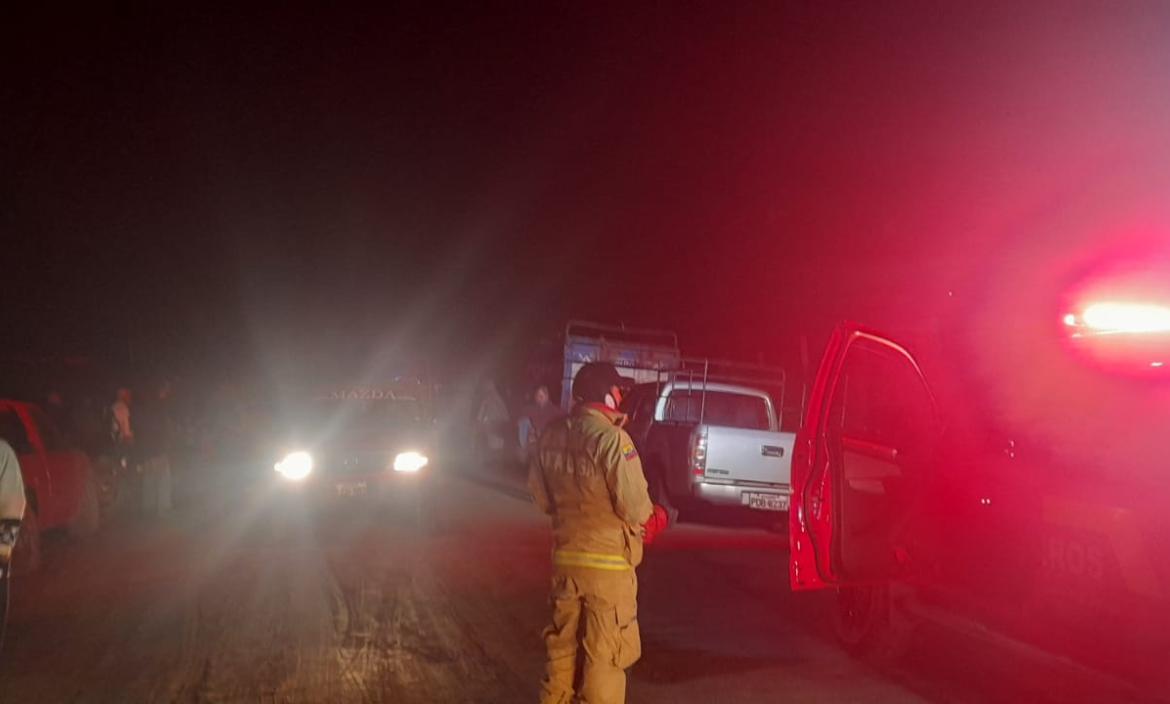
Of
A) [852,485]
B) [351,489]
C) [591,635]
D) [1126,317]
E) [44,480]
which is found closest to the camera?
[591,635]

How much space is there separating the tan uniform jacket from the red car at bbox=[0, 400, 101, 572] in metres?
6.88

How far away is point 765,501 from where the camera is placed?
1284 cm

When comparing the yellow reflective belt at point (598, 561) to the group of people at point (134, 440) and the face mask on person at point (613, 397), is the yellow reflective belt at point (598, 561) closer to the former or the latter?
the face mask on person at point (613, 397)

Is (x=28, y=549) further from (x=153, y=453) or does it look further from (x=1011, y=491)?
(x=1011, y=491)

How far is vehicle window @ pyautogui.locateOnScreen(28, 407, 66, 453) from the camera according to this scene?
1105 cm

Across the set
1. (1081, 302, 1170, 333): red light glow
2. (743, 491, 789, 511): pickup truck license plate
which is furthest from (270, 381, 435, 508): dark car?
(1081, 302, 1170, 333): red light glow

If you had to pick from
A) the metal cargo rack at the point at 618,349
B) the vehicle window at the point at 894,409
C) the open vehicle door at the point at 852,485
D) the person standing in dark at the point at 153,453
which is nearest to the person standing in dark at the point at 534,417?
the metal cargo rack at the point at 618,349

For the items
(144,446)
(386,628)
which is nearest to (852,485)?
(386,628)

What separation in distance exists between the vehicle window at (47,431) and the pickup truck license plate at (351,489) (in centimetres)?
311

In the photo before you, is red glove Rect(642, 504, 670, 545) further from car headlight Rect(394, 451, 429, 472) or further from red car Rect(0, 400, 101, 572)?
car headlight Rect(394, 451, 429, 472)

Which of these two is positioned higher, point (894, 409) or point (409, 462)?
point (894, 409)

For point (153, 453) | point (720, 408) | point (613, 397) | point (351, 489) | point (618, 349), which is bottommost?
point (351, 489)

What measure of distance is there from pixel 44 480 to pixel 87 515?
173 centimetres

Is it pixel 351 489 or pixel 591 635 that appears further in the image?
pixel 351 489
